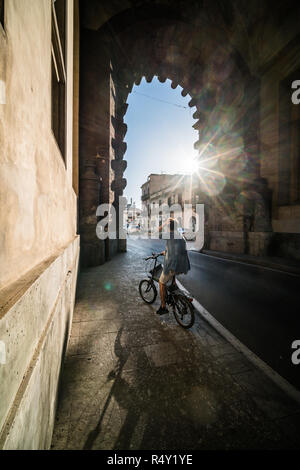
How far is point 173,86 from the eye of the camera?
16.8 meters

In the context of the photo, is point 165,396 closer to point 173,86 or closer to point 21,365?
point 21,365

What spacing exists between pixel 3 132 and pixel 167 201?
45.5m

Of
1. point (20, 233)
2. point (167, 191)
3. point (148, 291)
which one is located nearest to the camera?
point (20, 233)

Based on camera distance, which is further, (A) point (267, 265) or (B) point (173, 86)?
(B) point (173, 86)

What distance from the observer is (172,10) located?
40.4ft

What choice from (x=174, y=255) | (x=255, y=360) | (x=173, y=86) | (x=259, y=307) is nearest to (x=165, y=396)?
(x=255, y=360)

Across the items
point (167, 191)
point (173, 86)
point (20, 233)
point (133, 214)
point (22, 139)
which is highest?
point (173, 86)

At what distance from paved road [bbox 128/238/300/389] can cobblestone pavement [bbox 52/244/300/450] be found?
513mm

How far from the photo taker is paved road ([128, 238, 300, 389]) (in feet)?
10.4

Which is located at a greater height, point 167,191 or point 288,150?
point 167,191

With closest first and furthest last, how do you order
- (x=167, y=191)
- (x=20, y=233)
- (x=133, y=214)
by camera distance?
(x=20, y=233)
(x=167, y=191)
(x=133, y=214)

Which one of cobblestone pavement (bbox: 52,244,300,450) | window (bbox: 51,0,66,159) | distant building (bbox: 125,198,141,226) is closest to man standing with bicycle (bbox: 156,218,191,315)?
cobblestone pavement (bbox: 52,244,300,450)

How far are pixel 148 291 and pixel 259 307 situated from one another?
2.85m

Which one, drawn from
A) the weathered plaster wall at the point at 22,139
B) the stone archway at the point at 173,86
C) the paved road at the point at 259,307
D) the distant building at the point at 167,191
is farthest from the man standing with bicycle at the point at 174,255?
the distant building at the point at 167,191
